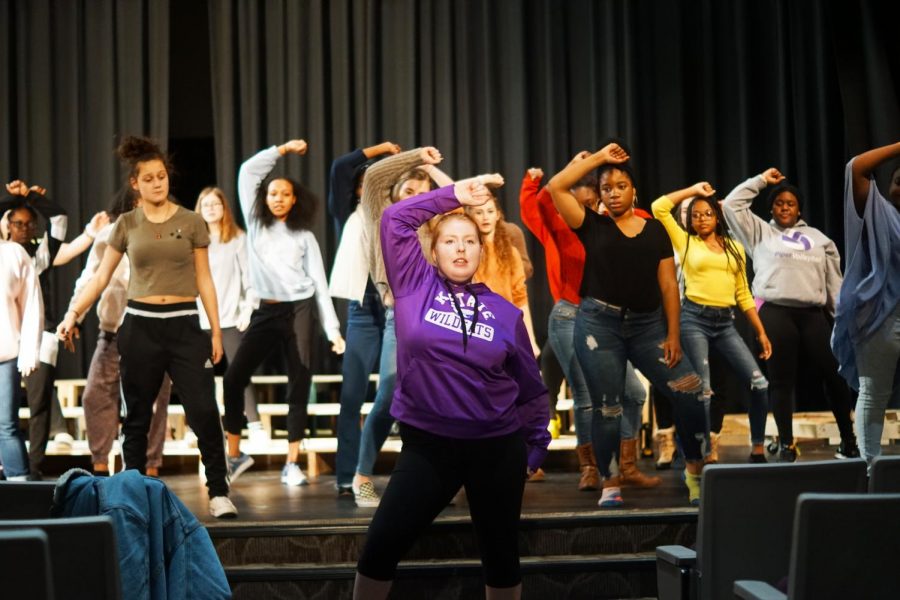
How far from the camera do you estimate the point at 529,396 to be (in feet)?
10.9

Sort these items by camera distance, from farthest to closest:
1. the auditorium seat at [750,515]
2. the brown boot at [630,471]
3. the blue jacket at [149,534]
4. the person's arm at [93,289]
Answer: the brown boot at [630,471] → the person's arm at [93,289] → the blue jacket at [149,534] → the auditorium seat at [750,515]

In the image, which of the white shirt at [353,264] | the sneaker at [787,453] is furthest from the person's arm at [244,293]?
the sneaker at [787,453]

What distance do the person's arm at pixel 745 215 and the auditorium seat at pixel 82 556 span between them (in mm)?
3956

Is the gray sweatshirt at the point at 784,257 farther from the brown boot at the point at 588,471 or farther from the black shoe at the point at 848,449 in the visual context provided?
the brown boot at the point at 588,471

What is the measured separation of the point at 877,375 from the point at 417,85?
4.61 metres

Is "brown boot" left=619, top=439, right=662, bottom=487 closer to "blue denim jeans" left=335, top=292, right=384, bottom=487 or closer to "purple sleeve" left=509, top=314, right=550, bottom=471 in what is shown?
"blue denim jeans" left=335, top=292, right=384, bottom=487

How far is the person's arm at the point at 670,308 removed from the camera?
14.2 feet

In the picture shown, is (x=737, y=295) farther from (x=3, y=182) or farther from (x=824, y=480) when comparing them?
(x=3, y=182)

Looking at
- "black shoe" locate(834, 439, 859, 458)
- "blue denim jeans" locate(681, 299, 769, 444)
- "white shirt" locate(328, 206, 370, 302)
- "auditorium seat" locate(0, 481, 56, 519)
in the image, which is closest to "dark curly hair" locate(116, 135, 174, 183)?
"white shirt" locate(328, 206, 370, 302)

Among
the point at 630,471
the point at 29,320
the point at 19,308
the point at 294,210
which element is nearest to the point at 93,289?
the point at 29,320

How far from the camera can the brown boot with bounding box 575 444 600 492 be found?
498 cm

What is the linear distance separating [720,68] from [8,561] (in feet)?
23.3

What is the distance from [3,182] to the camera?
805 centimetres

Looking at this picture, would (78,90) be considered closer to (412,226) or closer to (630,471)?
(630,471)
